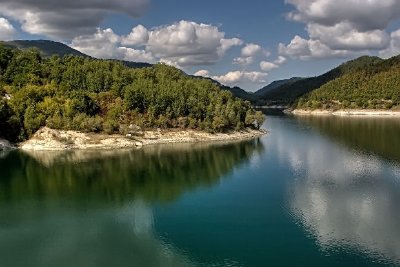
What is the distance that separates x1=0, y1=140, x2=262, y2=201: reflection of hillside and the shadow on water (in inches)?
5.8

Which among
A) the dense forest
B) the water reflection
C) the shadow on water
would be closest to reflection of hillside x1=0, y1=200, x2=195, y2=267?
the shadow on water

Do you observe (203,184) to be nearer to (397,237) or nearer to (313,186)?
(313,186)

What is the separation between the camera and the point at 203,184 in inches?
2790

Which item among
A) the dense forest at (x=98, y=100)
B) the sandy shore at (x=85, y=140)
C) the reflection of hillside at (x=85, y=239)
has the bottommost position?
the reflection of hillside at (x=85, y=239)

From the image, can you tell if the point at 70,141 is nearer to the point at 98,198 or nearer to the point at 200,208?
the point at 98,198

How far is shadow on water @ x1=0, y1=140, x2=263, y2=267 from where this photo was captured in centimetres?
4078

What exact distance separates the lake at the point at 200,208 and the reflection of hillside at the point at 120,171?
0.21 meters

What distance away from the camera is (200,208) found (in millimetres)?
56500

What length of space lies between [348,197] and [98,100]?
275ft

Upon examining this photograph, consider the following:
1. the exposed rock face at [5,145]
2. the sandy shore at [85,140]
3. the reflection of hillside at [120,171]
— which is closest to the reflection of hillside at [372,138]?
the reflection of hillside at [120,171]

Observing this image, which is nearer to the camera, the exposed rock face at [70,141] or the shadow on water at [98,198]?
the shadow on water at [98,198]

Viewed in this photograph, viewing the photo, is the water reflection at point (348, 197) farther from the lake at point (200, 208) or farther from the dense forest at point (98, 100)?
the dense forest at point (98, 100)

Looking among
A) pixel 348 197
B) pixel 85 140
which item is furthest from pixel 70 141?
pixel 348 197

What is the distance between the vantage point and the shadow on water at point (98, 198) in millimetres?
40781
